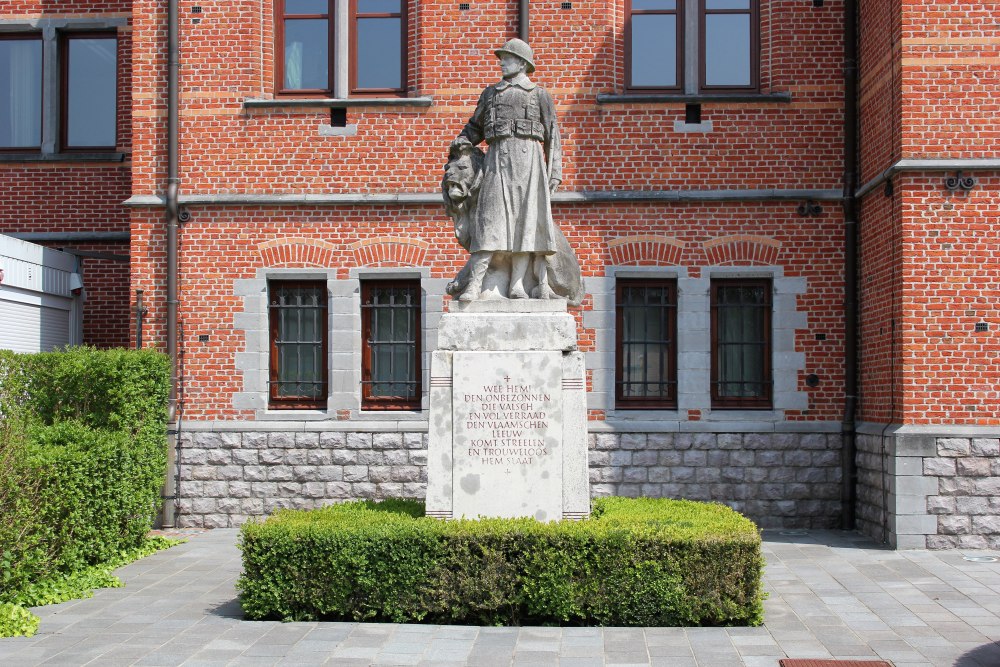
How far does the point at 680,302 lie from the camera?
555 inches

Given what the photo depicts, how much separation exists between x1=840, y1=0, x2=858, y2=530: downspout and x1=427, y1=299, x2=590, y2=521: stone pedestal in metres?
5.83

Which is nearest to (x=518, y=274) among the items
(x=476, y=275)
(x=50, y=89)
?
(x=476, y=275)

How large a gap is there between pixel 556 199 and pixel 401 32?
325 cm

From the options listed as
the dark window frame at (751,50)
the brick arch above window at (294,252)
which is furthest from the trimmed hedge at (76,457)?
the dark window frame at (751,50)

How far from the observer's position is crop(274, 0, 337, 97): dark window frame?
48.8 ft

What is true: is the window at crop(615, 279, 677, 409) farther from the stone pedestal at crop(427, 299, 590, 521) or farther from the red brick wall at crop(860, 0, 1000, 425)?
the stone pedestal at crop(427, 299, 590, 521)

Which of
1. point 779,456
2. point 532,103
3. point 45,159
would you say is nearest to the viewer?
point 532,103

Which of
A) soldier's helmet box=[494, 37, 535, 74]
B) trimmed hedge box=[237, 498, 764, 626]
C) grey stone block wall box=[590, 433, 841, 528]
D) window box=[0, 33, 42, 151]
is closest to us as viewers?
trimmed hedge box=[237, 498, 764, 626]

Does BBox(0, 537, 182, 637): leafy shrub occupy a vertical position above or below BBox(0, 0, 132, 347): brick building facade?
below

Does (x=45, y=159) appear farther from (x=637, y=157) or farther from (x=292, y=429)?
(x=637, y=157)

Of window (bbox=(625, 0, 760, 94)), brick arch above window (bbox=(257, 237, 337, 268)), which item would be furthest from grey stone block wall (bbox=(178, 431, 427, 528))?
window (bbox=(625, 0, 760, 94))

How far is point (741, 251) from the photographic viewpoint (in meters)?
14.2

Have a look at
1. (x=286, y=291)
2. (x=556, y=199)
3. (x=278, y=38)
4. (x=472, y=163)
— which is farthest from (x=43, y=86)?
Result: (x=472, y=163)

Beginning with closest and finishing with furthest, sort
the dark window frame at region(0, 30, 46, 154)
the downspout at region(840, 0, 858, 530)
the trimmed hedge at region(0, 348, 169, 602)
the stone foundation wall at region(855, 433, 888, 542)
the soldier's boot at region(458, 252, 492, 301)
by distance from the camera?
the trimmed hedge at region(0, 348, 169, 602) < the soldier's boot at region(458, 252, 492, 301) < the stone foundation wall at region(855, 433, 888, 542) < the downspout at region(840, 0, 858, 530) < the dark window frame at region(0, 30, 46, 154)
